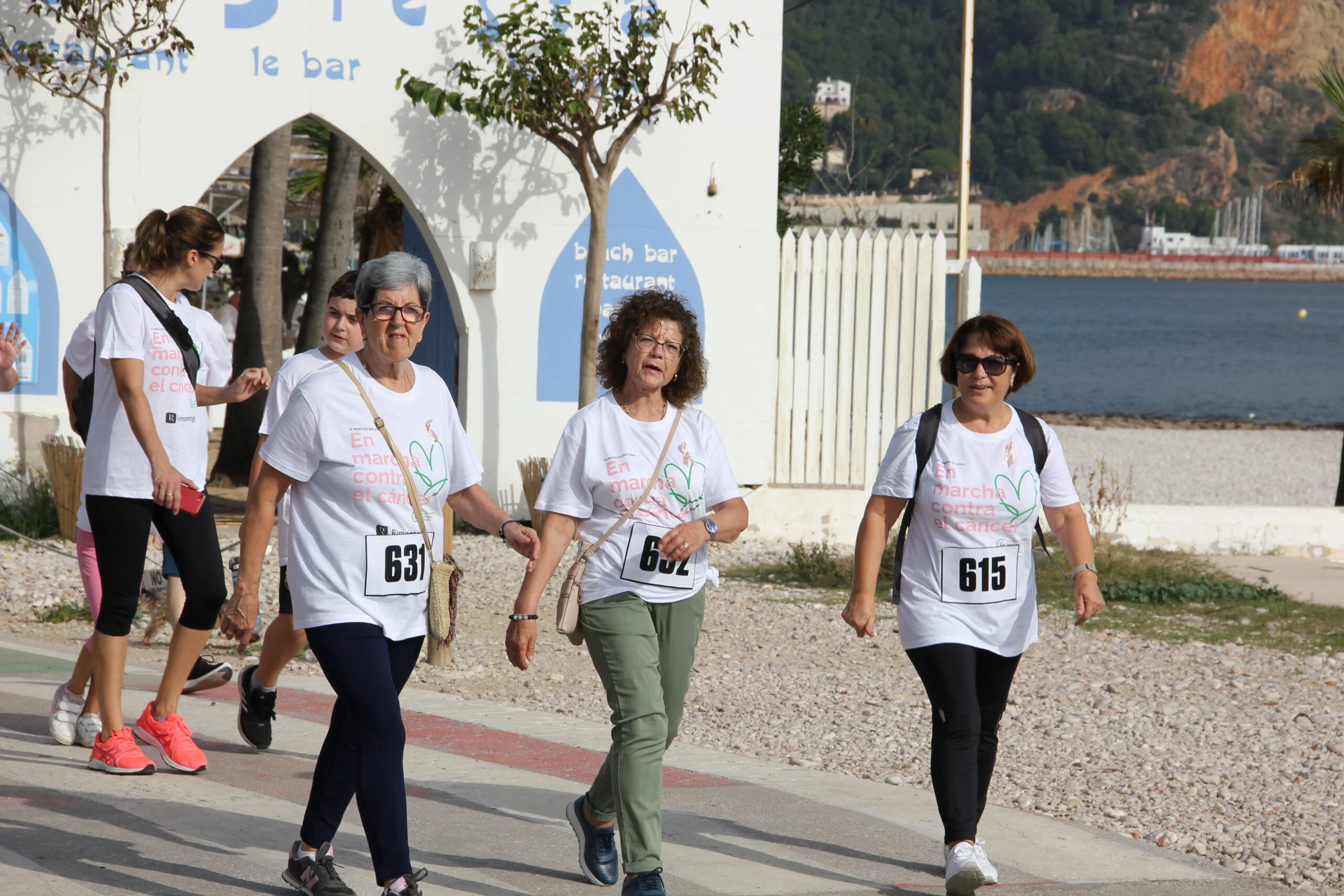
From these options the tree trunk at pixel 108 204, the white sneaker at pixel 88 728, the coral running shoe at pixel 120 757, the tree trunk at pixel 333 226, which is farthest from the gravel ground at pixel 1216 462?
the coral running shoe at pixel 120 757

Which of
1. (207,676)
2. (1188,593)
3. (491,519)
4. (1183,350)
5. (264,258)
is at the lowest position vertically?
(1188,593)

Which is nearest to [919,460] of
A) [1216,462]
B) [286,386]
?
[286,386]

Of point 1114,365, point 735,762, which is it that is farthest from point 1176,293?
point 735,762

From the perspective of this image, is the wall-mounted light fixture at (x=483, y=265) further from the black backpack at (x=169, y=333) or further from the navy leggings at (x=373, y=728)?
the navy leggings at (x=373, y=728)

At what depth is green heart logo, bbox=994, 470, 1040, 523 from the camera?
4613 mm

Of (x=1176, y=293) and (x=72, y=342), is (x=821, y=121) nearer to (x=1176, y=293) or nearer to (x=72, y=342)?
(x=72, y=342)

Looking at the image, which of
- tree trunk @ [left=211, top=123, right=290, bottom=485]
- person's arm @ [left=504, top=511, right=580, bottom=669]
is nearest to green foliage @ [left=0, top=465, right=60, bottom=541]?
tree trunk @ [left=211, top=123, right=290, bottom=485]

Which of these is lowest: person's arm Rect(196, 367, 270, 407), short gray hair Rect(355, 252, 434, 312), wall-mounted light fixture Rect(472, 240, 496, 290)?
person's arm Rect(196, 367, 270, 407)

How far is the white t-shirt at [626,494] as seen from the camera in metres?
4.33

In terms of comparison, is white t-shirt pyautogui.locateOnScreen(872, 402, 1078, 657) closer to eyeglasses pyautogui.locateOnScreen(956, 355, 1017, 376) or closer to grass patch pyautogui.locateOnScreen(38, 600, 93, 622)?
eyeglasses pyautogui.locateOnScreen(956, 355, 1017, 376)

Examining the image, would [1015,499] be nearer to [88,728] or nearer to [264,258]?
[88,728]

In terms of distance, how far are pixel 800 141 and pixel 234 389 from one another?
43.2 feet

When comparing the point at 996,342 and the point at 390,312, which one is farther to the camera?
the point at 996,342

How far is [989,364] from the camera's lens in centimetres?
464
